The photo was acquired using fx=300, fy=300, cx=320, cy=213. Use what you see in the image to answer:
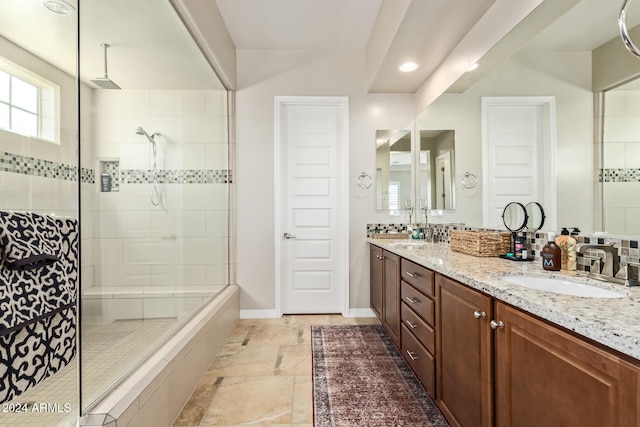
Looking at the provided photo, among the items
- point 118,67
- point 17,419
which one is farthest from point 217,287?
point 118,67

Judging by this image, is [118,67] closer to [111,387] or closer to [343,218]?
[111,387]

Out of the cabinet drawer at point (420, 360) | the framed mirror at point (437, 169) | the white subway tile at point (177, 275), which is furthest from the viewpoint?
the framed mirror at point (437, 169)

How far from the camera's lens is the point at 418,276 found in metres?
1.75

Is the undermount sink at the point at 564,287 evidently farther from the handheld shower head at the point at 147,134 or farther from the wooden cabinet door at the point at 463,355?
the handheld shower head at the point at 147,134

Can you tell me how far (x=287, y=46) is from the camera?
311 centimetres

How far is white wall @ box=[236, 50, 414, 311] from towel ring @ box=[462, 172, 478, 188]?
41.0 inches

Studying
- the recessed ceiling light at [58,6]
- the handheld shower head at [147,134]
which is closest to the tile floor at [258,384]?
the handheld shower head at [147,134]

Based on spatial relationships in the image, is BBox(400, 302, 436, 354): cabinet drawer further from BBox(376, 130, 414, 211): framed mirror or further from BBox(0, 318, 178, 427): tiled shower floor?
BBox(0, 318, 178, 427): tiled shower floor

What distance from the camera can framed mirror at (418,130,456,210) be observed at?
255 cm

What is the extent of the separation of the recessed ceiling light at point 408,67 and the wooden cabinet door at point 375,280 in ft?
5.36

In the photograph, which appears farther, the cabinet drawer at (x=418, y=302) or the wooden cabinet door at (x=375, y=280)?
the wooden cabinet door at (x=375, y=280)

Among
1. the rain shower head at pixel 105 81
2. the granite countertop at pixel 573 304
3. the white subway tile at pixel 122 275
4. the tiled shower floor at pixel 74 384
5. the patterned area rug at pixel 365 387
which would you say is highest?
the rain shower head at pixel 105 81

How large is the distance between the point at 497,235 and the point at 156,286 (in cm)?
224

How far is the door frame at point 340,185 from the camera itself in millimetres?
3162
